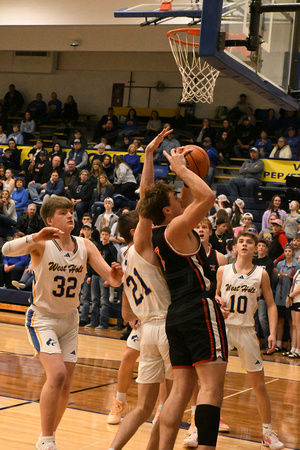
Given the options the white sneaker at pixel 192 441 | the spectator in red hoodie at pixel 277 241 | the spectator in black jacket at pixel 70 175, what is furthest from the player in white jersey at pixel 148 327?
the spectator in black jacket at pixel 70 175

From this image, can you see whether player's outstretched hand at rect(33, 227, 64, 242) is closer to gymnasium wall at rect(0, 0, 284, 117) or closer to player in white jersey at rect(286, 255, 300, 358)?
player in white jersey at rect(286, 255, 300, 358)

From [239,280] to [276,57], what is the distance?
222 centimetres

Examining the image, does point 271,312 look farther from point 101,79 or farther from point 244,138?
point 101,79

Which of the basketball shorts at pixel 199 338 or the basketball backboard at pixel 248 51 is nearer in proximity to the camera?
the basketball shorts at pixel 199 338

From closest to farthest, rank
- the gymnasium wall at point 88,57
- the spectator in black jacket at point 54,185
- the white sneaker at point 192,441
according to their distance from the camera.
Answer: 1. the white sneaker at point 192,441
2. the spectator in black jacket at point 54,185
3. the gymnasium wall at point 88,57

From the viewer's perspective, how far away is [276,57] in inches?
236

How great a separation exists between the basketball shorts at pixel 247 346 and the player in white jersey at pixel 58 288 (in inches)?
55.0

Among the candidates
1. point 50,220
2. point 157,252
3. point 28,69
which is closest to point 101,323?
point 50,220

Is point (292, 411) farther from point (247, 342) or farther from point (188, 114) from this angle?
point (188, 114)

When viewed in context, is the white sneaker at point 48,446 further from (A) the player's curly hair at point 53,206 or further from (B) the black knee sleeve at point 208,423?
(A) the player's curly hair at point 53,206

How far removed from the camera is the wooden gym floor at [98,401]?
4.59 meters

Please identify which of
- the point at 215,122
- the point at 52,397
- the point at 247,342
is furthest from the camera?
the point at 215,122

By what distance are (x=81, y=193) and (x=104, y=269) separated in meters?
6.22

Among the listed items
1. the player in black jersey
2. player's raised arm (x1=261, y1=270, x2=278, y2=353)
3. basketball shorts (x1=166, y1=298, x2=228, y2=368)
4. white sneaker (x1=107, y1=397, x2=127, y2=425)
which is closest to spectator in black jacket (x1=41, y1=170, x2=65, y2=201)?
player's raised arm (x1=261, y1=270, x2=278, y2=353)
